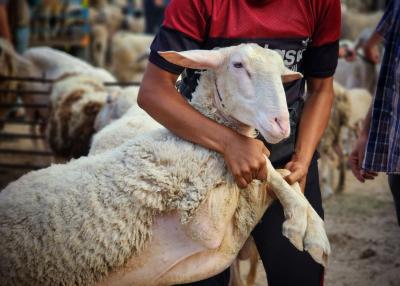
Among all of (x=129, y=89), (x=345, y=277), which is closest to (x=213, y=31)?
(x=345, y=277)

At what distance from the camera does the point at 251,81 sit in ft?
6.58

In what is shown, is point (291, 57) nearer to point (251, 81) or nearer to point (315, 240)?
point (251, 81)

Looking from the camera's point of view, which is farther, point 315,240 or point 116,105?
point 116,105

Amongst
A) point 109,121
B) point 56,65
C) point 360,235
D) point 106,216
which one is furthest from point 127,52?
point 106,216

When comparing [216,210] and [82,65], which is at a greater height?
[216,210]

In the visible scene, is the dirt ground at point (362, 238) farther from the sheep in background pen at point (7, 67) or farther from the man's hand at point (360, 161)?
the sheep in background pen at point (7, 67)

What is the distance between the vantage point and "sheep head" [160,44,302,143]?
192cm

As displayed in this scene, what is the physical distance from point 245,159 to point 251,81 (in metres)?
0.26

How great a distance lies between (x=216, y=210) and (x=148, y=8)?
10.6 metres

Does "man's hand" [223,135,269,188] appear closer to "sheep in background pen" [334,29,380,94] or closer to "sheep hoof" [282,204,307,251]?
"sheep hoof" [282,204,307,251]

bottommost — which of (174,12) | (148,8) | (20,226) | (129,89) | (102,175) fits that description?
(148,8)

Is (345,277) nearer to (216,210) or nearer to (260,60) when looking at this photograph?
(216,210)

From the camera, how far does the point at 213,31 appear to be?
211 cm

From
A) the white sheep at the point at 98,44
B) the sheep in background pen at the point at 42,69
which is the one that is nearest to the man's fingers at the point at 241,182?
the sheep in background pen at the point at 42,69
